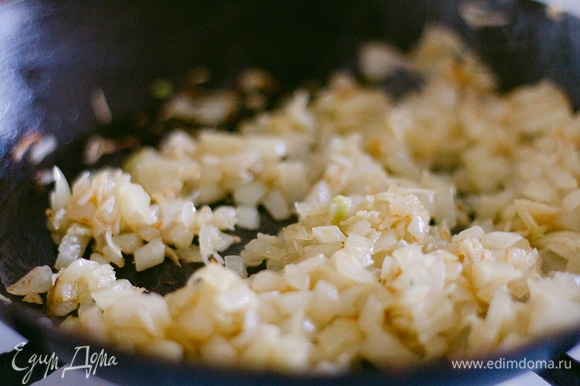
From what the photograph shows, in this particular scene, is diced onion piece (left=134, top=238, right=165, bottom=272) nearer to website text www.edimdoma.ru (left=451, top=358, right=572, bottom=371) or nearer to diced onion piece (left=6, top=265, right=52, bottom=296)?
diced onion piece (left=6, top=265, right=52, bottom=296)

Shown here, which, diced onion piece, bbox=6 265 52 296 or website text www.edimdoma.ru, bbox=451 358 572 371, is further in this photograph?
diced onion piece, bbox=6 265 52 296

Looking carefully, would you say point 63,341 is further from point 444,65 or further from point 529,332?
point 444,65

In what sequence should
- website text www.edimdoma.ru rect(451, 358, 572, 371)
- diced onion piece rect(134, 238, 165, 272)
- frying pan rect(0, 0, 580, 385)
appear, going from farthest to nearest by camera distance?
frying pan rect(0, 0, 580, 385) < diced onion piece rect(134, 238, 165, 272) < website text www.edimdoma.ru rect(451, 358, 572, 371)

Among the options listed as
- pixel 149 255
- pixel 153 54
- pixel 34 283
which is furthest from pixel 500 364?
pixel 153 54

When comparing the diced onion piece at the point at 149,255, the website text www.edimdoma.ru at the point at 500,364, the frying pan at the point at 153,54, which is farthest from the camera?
the frying pan at the point at 153,54

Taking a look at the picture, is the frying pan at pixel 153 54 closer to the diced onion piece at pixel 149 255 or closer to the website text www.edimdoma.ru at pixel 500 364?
the diced onion piece at pixel 149 255

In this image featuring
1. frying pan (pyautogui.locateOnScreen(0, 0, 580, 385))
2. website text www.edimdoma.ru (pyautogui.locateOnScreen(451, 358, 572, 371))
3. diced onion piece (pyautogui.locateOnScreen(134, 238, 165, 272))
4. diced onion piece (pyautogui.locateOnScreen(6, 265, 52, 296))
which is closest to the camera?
website text www.edimdoma.ru (pyautogui.locateOnScreen(451, 358, 572, 371))

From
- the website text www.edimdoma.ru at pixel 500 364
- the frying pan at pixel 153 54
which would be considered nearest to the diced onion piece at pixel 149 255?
the frying pan at pixel 153 54

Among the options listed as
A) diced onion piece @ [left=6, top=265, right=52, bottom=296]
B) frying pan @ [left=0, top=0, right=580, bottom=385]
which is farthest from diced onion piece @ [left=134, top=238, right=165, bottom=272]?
Result: diced onion piece @ [left=6, top=265, right=52, bottom=296]
